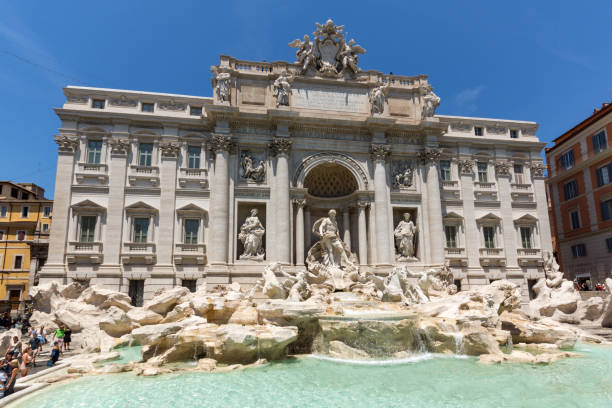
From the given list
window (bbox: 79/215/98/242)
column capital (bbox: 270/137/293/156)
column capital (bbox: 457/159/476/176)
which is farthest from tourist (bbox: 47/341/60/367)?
column capital (bbox: 457/159/476/176)

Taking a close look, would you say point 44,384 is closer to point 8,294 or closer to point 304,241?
point 304,241

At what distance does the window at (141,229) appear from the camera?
21922 mm

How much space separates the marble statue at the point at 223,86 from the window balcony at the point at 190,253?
8707 millimetres

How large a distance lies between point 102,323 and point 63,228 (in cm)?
773

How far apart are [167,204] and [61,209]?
5.48m

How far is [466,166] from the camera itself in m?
26.4

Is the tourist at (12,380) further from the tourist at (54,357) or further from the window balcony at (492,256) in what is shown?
the window balcony at (492,256)

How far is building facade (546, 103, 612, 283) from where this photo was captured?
92.4 ft

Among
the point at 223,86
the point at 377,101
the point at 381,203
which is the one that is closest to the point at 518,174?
the point at 381,203

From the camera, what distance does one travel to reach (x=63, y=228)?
21.0 metres

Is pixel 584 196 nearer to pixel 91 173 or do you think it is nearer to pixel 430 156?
pixel 430 156

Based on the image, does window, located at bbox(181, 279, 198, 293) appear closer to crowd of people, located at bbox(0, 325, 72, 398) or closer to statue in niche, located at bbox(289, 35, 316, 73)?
crowd of people, located at bbox(0, 325, 72, 398)

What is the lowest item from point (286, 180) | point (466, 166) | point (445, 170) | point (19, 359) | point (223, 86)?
point (19, 359)

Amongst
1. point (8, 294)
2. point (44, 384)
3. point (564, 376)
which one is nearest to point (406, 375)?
point (564, 376)
